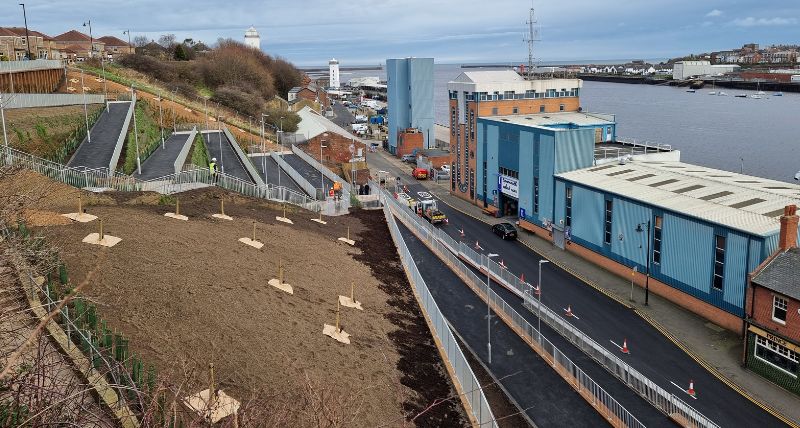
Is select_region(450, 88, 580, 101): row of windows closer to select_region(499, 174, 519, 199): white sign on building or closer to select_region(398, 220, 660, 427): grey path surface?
select_region(499, 174, 519, 199): white sign on building

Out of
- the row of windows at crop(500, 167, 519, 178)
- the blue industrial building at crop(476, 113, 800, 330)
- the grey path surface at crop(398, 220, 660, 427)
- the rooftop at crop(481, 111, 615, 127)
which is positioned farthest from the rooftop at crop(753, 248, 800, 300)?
the rooftop at crop(481, 111, 615, 127)

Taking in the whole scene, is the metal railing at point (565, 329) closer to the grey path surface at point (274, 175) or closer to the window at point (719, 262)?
the window at point (719, 262)

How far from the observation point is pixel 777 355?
24.4 m

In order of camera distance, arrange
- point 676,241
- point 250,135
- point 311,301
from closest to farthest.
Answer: point 311,301, point 676,241, point 250,135

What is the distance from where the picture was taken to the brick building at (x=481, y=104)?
56406 millimetres

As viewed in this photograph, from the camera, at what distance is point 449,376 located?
20.9 meters

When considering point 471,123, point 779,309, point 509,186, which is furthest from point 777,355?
point 471,123

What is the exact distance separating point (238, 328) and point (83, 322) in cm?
461

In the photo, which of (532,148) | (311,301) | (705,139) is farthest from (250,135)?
(705,139)

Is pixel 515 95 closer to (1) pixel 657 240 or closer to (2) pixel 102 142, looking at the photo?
(1) pixel 657 240

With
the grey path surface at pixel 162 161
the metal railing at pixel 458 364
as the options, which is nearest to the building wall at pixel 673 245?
the metal railing at pixel 458 364

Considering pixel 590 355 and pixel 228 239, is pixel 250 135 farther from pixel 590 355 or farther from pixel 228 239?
pixel 590 355

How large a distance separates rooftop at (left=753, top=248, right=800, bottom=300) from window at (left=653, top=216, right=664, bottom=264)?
23.5 ft

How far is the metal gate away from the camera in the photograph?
41.8m
